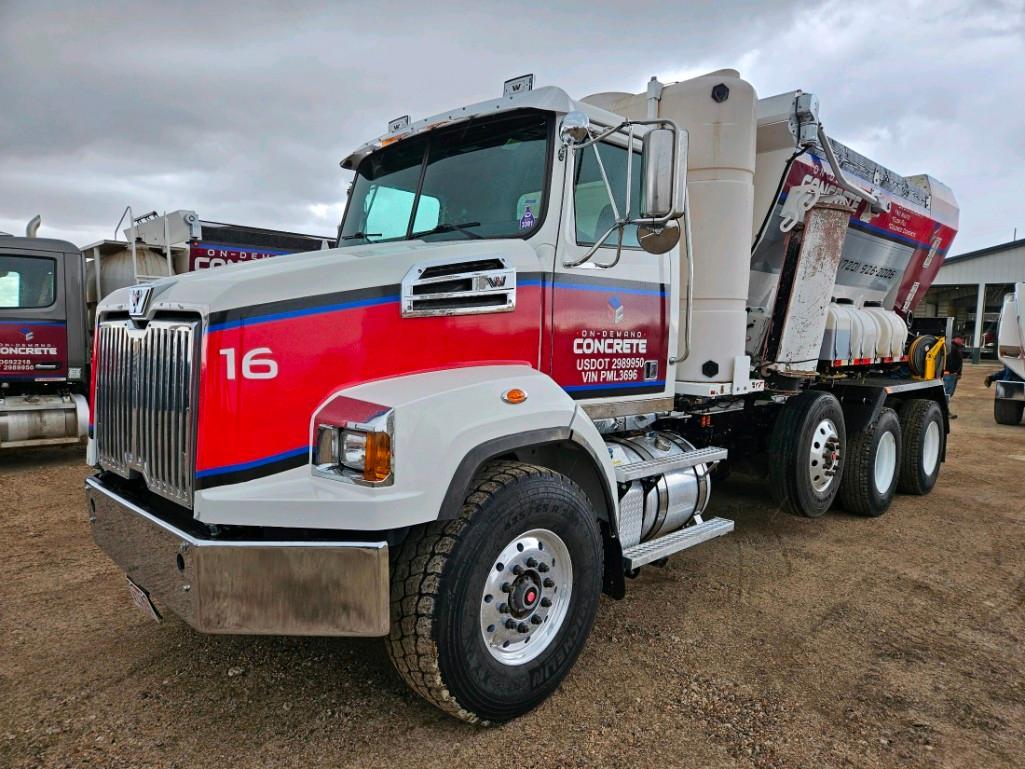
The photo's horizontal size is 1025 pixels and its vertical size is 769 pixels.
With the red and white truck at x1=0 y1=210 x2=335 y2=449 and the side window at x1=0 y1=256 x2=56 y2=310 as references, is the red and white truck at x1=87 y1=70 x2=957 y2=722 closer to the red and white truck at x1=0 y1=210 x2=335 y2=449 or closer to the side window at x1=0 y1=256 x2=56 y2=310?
the red and white truck at x1=0 y1=210 x2=335 y2=449

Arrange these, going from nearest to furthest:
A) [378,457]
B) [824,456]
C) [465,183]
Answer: [378,457], [465,183], [824,456]

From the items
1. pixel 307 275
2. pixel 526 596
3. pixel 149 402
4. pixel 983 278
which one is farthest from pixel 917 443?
pixel 983 278

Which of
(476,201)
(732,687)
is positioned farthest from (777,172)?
(732,687)

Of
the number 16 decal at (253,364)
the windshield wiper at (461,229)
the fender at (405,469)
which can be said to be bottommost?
the fender at (405,469)

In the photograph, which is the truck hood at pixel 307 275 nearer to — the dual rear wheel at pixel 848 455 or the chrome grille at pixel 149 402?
the chrome grille at pixel 149 402

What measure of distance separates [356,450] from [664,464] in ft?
6.98

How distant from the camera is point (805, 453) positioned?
5410 mm

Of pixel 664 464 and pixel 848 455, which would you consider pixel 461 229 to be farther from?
pixel 848 455

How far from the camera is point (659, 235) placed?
3.19 meters

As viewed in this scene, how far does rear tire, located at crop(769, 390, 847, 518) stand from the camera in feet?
17.7

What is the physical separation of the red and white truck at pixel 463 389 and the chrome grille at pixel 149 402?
0.01 metres

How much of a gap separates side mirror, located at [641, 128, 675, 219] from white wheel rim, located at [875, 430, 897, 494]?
14.9ft

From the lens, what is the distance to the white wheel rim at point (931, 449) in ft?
23.8

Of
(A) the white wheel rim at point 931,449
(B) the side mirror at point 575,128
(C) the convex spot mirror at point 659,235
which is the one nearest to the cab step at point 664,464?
(C) the convex spot mirror at point 659,235
